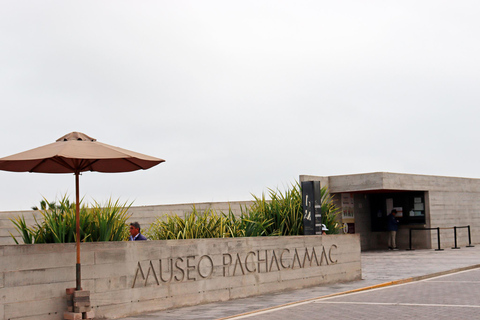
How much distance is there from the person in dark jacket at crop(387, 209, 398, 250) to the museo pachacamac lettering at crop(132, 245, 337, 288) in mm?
13129

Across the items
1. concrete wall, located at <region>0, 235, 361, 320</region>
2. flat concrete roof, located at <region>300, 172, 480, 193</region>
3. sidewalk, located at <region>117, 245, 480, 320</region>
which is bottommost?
sidewalk, located at <region>117, 245, 480, 320</region>

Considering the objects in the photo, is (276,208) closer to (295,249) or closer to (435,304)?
(295,249)

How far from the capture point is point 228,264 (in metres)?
12.4

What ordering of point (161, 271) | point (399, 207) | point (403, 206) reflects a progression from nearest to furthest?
point (161, 271)
point (403, 206)
point (399, 207)

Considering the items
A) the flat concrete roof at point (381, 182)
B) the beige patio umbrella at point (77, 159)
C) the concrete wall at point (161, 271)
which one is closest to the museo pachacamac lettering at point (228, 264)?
the concrete wall at point (161, 271)

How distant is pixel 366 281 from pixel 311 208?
2254 millimetres

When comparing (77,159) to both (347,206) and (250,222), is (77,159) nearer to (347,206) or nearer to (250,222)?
(250,222)

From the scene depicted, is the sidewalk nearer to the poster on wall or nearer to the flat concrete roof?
the poster on wall

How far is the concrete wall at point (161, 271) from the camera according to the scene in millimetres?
9133

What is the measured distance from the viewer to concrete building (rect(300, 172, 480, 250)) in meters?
26.7

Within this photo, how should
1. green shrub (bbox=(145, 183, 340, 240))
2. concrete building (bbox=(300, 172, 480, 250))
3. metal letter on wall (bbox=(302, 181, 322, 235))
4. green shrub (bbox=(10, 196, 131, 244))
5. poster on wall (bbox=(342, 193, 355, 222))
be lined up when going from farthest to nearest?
poster on wall (bbox=(342, 193, 355, 222))
concrete building (bbox=(300, 172, 480, 250))
metal letter on wall (bbox=(302, 181, 322, 235))
green shrub (bbox=(145, 183, 340, 240))
green shrub (bbox=(10, 196, 131, 244))

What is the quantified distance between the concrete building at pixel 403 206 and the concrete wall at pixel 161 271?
37.7 feet

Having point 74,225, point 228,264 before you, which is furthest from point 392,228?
point 74,225

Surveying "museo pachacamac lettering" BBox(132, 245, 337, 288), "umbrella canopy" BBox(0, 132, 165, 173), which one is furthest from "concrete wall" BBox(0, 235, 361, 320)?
"umbrella canopy" BBox(0, 132, 165, 173)
